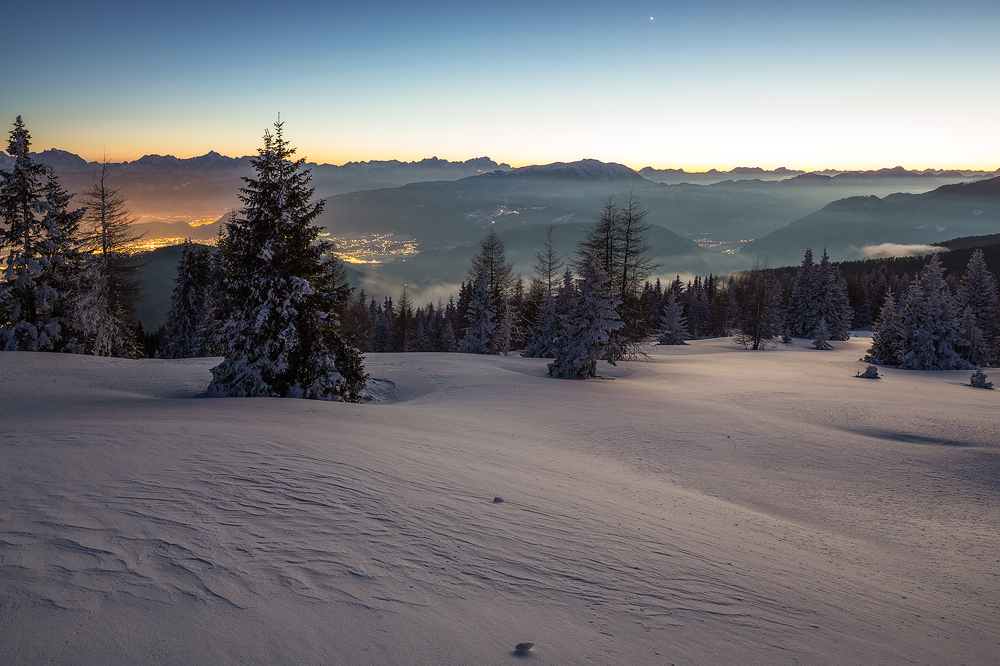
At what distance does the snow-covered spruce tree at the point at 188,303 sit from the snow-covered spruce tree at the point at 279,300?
1162 inches

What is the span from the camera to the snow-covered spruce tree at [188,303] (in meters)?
40.5

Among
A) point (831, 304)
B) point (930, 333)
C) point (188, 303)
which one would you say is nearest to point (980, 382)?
point (930, 333)

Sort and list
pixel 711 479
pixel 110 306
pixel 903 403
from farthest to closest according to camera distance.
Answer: pixel 110 306 → pixel 903 403 → pixel 711 479

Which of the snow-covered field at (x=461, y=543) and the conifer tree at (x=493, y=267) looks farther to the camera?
the conifer tree at (x=493, y=267)

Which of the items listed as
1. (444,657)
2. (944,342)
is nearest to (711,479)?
(444,657)

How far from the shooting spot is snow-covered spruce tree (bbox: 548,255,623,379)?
21062 millimetres

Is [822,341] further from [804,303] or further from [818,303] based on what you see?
[804,303]

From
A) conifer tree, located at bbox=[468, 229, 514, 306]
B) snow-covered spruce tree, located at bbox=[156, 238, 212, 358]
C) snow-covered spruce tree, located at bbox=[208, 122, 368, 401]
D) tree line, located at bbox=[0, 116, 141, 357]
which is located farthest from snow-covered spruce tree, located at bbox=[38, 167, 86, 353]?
conifer tree, located at bbox=[468, 229, 514, 306]

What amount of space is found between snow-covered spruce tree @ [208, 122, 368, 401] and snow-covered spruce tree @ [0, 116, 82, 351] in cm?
1382

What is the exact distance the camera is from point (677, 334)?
58.2 metres

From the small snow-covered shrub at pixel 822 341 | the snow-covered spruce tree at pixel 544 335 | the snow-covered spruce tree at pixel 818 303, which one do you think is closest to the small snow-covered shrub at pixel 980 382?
the snow-covered spruce tree at pixel 544 335

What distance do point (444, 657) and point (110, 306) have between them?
37338mm

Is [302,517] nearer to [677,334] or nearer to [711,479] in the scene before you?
[711,479]

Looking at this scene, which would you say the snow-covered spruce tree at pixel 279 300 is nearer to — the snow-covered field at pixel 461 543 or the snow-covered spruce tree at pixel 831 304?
the snow-covered field at pixel 461 543
